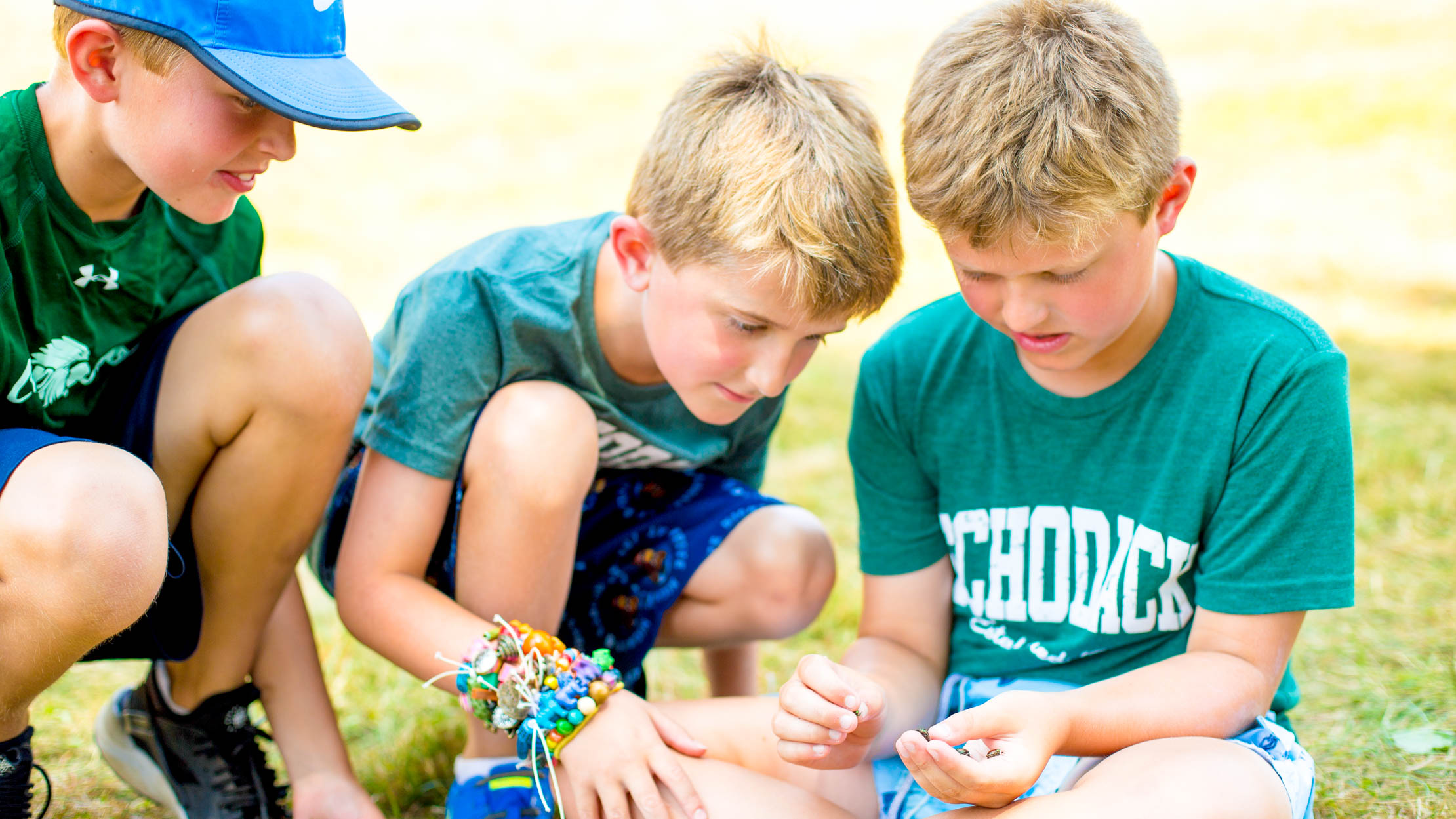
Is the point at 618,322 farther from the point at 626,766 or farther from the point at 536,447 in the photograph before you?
the point at 626,766

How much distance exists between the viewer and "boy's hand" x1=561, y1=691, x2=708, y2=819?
58.1 inches

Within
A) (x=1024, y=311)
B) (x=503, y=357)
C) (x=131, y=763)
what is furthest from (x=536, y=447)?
(x=131, y=763)

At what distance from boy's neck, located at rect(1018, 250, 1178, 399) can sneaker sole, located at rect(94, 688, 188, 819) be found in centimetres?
133

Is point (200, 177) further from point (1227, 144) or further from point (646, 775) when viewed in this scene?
point (1227, 144)

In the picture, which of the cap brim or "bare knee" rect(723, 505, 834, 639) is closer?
the cap brim

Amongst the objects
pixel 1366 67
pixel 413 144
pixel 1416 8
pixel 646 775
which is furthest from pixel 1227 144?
pixel 646 775

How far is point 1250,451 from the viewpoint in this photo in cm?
150

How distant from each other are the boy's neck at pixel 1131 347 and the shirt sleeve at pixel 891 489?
234 millimetres

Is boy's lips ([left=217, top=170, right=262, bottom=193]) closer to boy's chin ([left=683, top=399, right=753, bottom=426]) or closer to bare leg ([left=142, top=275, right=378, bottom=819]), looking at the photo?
bare leg ([left=142, top=275, right=378, bottom=819])

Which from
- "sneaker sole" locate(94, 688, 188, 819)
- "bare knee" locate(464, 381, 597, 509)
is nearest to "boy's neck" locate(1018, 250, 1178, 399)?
"bare knee" locate(464, 381, 597, 509)

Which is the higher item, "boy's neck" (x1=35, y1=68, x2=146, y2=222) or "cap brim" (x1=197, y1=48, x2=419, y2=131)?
"cap brim" (x1=197, y1=48, x2=419, y2=131)

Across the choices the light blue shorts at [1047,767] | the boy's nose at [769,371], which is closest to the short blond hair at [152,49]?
the boy's nose at [769,371]

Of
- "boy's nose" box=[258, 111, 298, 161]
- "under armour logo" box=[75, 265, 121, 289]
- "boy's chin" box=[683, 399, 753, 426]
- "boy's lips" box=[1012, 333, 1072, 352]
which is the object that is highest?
"boy's nose" box=[258, 111, 298, 161]

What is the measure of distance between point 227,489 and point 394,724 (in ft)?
2.22
